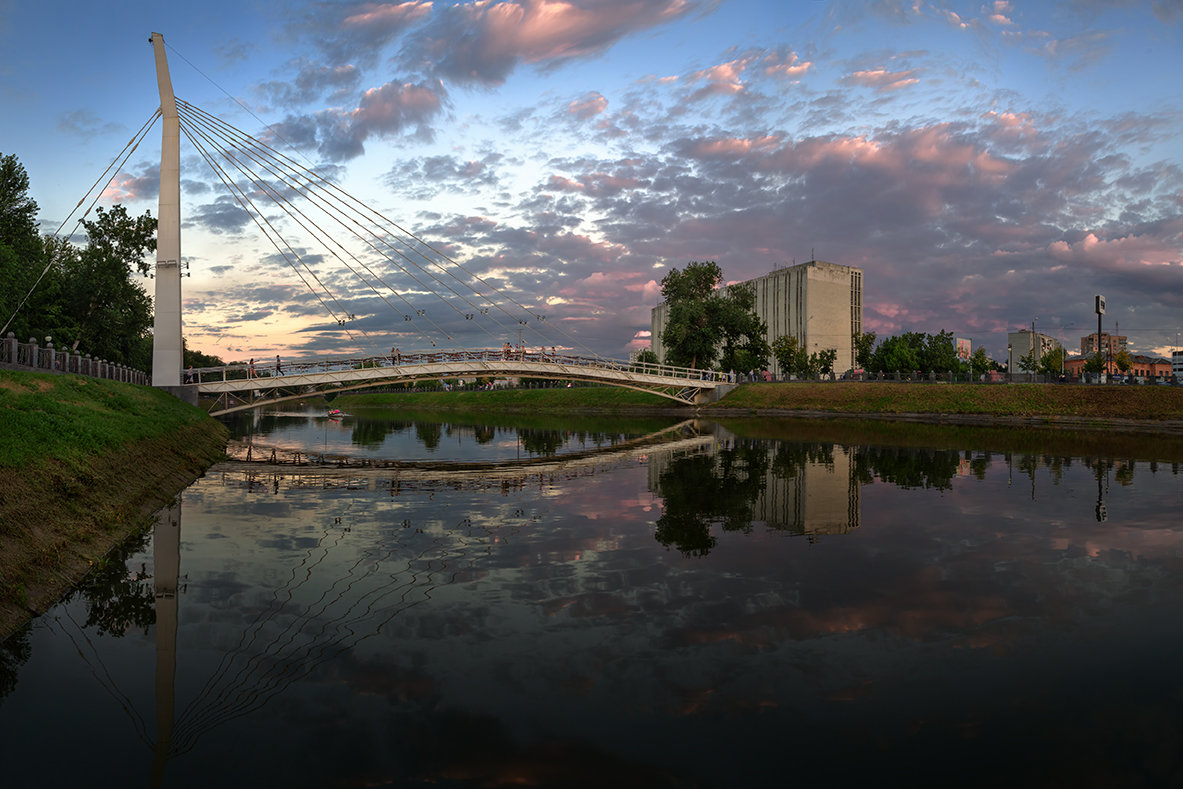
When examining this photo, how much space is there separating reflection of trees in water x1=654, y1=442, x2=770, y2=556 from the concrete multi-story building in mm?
96322

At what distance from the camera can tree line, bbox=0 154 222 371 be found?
44438 millimetres

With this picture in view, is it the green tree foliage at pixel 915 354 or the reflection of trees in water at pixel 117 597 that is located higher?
the green tree foliage at pixel 915 354

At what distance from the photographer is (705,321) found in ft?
261

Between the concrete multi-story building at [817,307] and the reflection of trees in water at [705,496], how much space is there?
9632 centimetres

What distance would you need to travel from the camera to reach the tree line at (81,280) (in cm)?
4444

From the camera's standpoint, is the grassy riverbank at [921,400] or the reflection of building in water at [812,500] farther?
the grassy riverbank at [921,400]

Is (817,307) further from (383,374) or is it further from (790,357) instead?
(383,374)

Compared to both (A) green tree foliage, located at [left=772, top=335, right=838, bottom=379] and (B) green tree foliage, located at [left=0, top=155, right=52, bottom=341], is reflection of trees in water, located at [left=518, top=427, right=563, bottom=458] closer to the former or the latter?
(B) green tree foliage, located at [left=0, top=155, right=52, bottom=341]

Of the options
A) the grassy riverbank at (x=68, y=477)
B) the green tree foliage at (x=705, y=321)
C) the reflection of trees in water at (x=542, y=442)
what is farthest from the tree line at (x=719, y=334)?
the grassy riverbank at (x=68, y=477)

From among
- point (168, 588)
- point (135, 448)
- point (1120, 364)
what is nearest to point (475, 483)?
point (135, 448)

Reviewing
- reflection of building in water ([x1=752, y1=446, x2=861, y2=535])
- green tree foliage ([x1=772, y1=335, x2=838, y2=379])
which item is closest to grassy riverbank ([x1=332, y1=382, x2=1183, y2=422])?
green tree foliage ([x1=772, y1=335, x2=838, y2=379])

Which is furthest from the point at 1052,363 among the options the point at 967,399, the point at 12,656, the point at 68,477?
the point at 12,656

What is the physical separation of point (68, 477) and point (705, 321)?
235ft

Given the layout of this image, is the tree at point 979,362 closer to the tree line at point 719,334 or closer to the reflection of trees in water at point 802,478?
the tree line at point 719,334
